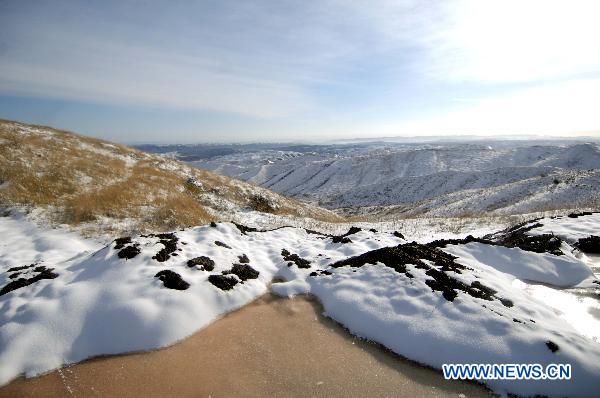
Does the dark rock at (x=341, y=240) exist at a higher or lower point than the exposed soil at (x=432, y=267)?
lower

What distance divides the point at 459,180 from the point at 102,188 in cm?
11083

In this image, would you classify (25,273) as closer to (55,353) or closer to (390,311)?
(55,353)

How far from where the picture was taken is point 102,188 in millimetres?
26547

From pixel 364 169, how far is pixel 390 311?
165m

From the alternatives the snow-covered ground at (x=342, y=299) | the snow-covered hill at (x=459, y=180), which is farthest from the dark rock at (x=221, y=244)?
the snow-covered hill at (x=459, y=180)

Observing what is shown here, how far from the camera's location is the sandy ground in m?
6.72

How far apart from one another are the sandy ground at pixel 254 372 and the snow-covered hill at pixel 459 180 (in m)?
43.4

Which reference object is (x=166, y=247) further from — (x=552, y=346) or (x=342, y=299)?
(x=552, y=346)

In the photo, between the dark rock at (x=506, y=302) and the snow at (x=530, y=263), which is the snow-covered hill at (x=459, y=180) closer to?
the snow at (x=530, y=263)

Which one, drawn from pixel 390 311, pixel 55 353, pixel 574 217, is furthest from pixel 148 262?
pixel 574 217

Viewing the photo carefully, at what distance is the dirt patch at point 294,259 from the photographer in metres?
12.9

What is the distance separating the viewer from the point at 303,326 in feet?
29.7

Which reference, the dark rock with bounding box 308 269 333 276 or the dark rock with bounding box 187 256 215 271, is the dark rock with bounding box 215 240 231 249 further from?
the dark rock with bounding box 308 269 333 276

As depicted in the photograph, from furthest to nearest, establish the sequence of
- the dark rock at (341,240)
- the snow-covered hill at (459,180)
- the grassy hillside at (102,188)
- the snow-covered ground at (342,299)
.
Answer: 1. the snow-covered hill at (459,180)
2. the grassy hillside at (102,188)
3. the dark rock at (341,240)
4. the snow-covered ground at (342,299)
